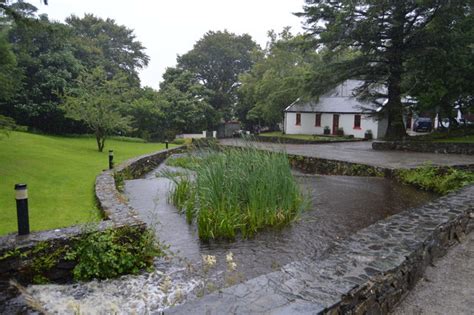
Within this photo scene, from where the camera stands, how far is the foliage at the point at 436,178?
27.1 feet

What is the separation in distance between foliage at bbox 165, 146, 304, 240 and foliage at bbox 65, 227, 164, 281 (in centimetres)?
111

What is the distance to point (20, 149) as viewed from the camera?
12.0 metres

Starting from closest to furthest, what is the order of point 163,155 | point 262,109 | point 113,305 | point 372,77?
point 113,305 → point 163,155 → point 372,77 → point 262,109

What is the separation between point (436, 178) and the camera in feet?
29.1

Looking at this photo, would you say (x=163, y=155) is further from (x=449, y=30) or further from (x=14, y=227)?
(x=449, y=30)

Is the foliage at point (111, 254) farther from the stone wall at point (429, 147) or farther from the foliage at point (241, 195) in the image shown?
the stone wall at point (429, 147)

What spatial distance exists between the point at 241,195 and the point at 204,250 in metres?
1.23

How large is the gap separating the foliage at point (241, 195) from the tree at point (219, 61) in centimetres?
3370

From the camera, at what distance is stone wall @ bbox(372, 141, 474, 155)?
1423 cm

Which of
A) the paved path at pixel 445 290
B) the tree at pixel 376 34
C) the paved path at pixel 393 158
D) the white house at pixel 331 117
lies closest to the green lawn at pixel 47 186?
the paved path at pixel 393 158

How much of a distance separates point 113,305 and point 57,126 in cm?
2081

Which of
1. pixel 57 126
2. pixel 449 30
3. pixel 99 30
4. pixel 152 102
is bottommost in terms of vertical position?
pixel 57 126

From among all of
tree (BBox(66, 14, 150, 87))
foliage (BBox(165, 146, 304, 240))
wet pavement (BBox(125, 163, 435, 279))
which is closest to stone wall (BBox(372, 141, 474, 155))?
wet pavement (BBox(125, 163, 435, 279))

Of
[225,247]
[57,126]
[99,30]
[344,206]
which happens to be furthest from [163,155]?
[99,30]
